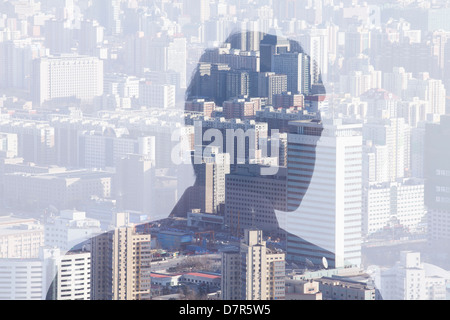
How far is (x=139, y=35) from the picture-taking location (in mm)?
9758

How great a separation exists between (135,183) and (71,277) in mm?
2915

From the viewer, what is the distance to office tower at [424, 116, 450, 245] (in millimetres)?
7094

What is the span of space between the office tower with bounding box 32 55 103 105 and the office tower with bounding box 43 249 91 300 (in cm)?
440

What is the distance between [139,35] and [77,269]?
4968 mm

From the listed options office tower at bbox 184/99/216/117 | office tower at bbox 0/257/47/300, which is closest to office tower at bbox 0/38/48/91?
office tower at bbox 184/99/216/117

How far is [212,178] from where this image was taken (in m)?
8.05

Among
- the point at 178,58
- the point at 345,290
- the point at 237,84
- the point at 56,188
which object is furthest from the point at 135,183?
the point at 345,290

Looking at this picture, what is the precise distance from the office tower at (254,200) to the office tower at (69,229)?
836 millimetres

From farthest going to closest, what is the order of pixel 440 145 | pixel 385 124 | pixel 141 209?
pixel 385 124
pixel 440 145
pixel 141 209

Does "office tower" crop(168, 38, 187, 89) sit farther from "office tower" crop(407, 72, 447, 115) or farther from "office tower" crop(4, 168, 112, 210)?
"office tower" crop(4, 168, 112, 210)

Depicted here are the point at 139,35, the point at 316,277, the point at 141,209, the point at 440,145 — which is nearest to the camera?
the point at 316,277
